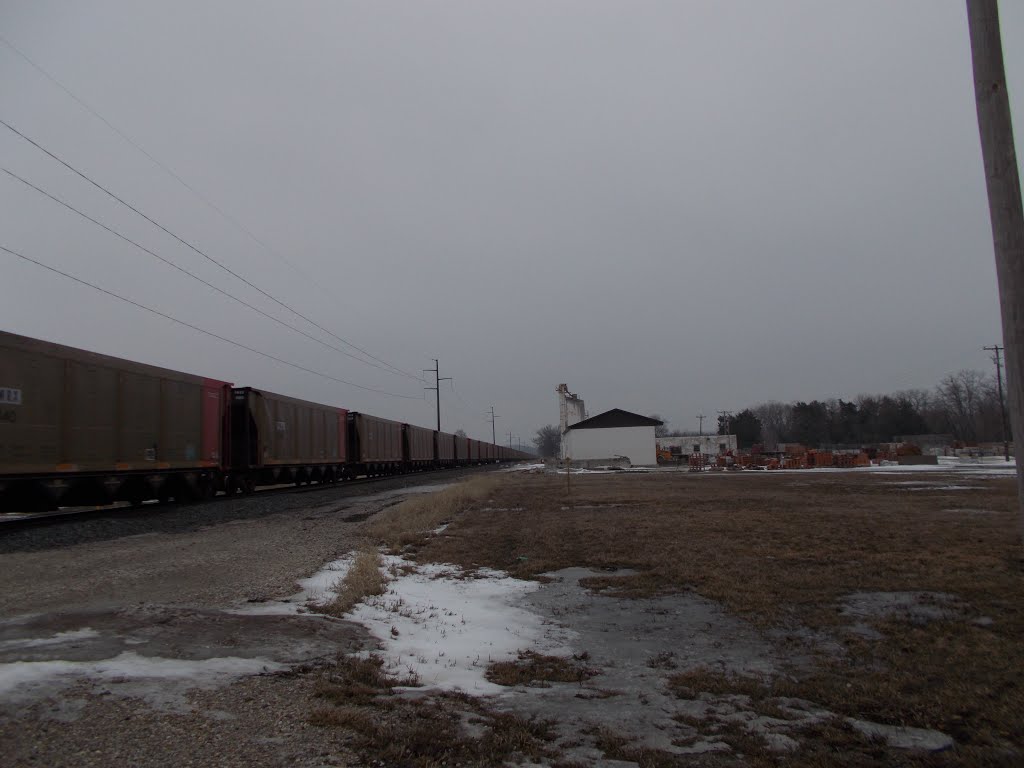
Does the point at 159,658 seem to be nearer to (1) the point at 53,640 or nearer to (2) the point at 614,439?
(1) the point at 53,640

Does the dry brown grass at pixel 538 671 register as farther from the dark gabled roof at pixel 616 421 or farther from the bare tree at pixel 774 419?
the bare tree at pixel 774 419

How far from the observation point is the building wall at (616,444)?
64.4m

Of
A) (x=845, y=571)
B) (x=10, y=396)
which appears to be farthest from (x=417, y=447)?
(x=845, y=571)

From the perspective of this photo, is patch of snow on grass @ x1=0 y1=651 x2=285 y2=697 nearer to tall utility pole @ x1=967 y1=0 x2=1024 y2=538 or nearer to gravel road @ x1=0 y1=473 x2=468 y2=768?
gravel road @ x1=0 y1=473 x2=468 y2=768

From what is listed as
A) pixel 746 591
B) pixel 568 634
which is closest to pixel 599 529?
pixel 746 591

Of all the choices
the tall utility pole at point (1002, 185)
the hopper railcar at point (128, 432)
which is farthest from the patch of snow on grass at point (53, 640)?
the hopper railcar at point (128, 432)

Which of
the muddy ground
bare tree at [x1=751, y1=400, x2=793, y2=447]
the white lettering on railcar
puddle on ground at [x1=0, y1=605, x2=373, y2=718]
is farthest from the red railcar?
bare tree at [x1=751, y1=400, x2=793, y2=447]

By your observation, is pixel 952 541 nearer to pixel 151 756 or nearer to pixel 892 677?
pixel 892 677

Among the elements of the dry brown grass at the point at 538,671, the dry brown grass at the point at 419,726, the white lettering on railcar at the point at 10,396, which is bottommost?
the dry brown grass at the point at 538,671

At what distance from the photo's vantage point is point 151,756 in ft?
10.3

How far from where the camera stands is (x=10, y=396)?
12289 millimetres

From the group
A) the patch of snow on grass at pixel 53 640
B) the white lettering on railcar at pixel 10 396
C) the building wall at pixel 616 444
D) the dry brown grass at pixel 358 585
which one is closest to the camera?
the patch of snow on grass at pixel 53 640

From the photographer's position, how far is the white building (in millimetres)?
64375

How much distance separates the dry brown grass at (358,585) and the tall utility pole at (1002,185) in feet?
19.6
